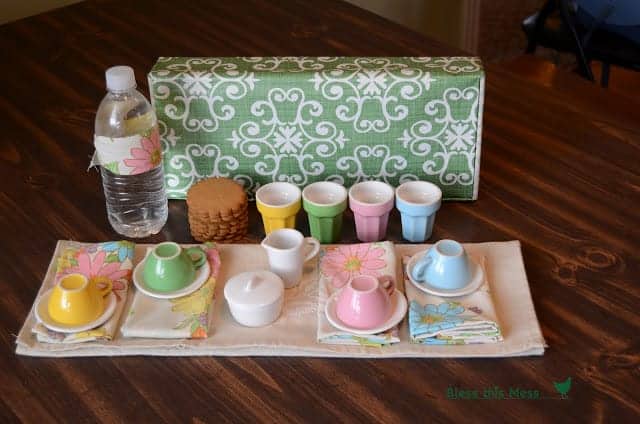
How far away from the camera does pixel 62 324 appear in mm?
1005

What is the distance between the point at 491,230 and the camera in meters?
1.19

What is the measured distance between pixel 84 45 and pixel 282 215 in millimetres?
821

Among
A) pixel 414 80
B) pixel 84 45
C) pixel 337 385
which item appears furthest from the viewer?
pixel 84 45

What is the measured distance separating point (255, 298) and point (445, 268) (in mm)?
242

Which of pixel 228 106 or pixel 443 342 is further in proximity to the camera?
pixel 228 106

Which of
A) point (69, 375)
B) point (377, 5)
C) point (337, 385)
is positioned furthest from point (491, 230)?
point (377, 5)

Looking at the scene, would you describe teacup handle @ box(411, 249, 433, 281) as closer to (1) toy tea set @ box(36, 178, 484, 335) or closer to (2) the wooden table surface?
(1) toy tea set @ box(36, 178, 484, 335)

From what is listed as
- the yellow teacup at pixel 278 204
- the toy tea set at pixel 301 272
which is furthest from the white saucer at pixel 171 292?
the yellow teacup at pixel 278 204

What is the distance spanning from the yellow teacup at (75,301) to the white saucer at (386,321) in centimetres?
28

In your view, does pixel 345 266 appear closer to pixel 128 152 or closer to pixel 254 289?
pixel 254 289

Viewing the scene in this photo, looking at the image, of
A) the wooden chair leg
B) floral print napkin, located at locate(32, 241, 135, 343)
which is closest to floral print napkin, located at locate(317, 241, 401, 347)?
floral print napkin, located at locate(32, 241, 135, 343)

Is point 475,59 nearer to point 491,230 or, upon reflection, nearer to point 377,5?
point 491,230

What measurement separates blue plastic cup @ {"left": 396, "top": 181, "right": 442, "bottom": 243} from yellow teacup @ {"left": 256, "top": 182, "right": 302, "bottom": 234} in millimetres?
147

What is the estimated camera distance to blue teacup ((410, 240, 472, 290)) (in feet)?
3.41
